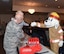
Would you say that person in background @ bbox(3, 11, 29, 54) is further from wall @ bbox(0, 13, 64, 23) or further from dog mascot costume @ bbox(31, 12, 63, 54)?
wall @ bbox(0, 13, 64, 23)

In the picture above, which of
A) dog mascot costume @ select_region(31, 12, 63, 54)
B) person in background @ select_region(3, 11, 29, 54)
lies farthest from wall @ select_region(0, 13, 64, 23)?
person in background @ select_region(3, 11, 29, 54)

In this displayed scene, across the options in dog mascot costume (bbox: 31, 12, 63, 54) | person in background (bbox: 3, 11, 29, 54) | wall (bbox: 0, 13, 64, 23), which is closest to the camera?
person in background (bbox: 3, 11, 29, 54)

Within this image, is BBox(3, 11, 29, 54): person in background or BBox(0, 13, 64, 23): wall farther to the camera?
BBox(0, 13, 64, 23): wall

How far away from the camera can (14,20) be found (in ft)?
7.36

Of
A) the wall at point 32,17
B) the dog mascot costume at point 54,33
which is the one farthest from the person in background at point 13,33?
the wall at point 32,17

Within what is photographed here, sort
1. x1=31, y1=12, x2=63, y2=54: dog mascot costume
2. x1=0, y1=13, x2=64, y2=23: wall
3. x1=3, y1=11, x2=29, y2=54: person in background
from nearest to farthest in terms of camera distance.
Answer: x1=3, y1=11, x2=29, y2=54: person in background < x1=31, y1=12, x2=63, y2=54: dog mascot costume < x1=0, y1=13, x2=64, y2=23: wall

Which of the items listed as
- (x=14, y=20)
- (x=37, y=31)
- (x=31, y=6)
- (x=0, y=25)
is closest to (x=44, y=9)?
(x=31, y=6)

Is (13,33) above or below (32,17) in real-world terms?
below

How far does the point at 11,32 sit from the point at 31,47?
1.31 feet

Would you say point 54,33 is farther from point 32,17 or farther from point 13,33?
point 32,17

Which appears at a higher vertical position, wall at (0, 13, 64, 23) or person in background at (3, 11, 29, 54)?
wall at (0, 13, 64, 23)

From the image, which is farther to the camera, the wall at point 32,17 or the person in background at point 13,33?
the wall at point 32,17

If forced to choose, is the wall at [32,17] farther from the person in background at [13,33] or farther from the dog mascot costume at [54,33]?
the person in background at [13,33]

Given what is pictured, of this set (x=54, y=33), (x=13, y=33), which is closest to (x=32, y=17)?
(x=54, y=33)
